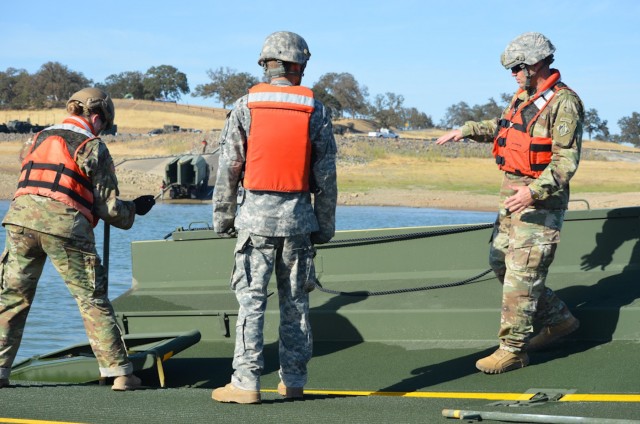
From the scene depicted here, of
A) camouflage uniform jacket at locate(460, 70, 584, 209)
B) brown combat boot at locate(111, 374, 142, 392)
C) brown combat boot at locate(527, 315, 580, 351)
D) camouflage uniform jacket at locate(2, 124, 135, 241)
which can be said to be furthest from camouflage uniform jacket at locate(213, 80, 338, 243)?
brown combat boot at locate(527, 315, 580, 351)

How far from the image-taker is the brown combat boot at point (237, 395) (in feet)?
14.8

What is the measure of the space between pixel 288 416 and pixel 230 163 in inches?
45.6

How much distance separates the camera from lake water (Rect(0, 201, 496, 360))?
9945 millimetres

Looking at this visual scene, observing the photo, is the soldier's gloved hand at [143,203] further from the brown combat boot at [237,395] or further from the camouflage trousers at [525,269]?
the camouflage trousers at [525,269]

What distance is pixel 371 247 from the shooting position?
673 cm

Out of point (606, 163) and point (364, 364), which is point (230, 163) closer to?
point (364, 364)

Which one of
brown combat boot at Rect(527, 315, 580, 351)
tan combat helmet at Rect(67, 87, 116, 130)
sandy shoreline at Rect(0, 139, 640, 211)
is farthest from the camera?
sandy shoreline at Rect(0, 139, 640, 211)

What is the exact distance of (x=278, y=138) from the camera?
14.8 ft

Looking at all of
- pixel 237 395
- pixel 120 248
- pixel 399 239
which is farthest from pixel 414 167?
pixel 237 395

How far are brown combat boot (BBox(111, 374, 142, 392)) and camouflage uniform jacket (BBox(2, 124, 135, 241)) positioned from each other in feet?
2.32

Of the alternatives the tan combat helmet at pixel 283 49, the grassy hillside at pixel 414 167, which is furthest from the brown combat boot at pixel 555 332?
the grassy hillside at pixel 414 167

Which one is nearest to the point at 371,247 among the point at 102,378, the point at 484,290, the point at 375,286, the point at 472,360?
the point at 375,286

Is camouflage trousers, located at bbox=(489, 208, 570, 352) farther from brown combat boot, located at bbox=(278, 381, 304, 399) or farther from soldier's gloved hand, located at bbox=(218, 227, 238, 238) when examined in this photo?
soldier's gloved hand, located at bbox=(218, 227, 238, 238)

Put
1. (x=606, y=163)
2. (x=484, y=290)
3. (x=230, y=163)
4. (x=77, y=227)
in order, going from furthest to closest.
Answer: (x=606, y=163) < (x=484, y=290) < (x=77, y=227) < (x=230, y=163)
